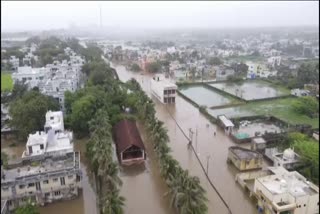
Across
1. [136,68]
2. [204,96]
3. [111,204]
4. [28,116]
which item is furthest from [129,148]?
[136,68]

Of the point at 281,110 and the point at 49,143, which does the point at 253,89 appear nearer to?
the point at 281,110

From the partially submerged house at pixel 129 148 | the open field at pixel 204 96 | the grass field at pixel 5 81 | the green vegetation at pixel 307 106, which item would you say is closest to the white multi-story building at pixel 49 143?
the partially submerged house at pixel 129 148

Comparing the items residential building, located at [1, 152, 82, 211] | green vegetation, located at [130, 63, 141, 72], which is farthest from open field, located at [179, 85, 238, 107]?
residential building, located at [1, 152, 82, 211]

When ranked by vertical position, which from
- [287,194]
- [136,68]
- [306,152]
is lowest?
[287,194]

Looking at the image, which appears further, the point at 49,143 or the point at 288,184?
the point at 49,143

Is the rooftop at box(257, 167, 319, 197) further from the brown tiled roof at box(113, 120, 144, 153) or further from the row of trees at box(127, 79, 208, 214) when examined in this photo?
the brown tiled roof at box(113, 120, 144, 153)

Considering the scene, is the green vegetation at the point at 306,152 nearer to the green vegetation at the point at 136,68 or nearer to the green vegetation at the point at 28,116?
the green vegetation at the point at 28,116
